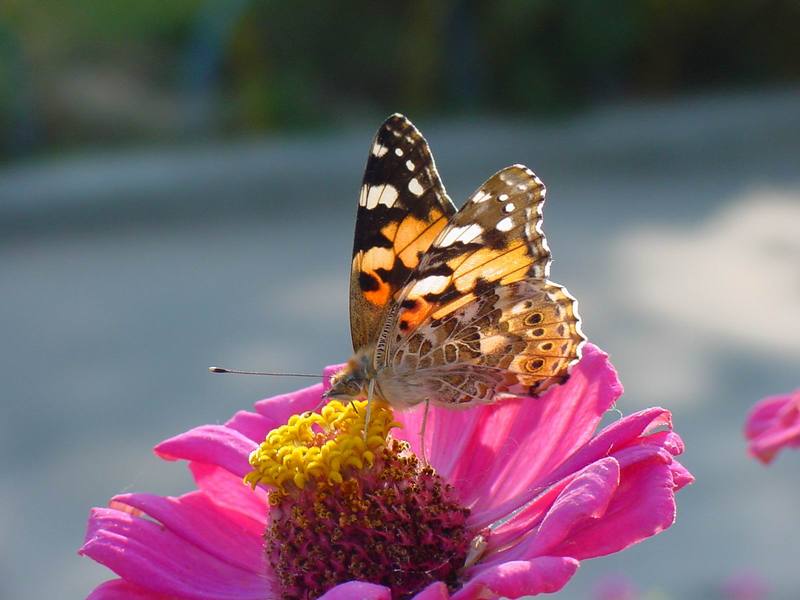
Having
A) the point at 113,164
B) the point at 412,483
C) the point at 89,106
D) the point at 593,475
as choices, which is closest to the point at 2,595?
the point at 412,483

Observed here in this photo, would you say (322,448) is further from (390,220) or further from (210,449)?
(390,220)

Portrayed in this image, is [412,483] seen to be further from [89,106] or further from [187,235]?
[89,106]

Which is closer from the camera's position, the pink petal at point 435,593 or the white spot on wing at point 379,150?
the pink petal at point 435,593

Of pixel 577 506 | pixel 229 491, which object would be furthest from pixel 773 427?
pixel 229 491

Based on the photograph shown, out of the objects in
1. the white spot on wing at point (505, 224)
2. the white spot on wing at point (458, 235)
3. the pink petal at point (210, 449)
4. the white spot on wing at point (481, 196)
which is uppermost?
the white spot on wing at point (481, 196)

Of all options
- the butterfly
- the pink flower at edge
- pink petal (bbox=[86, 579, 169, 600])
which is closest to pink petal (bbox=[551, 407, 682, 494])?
the pink flower at edge

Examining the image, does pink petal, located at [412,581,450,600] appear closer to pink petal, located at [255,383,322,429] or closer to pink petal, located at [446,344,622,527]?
pink petal, located at [446,344,622,527]

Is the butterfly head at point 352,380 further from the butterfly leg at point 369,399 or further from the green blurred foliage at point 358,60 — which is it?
the green blurred foliage at point 358,60

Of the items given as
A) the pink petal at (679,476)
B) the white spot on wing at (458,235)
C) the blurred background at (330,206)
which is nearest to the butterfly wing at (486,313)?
the white spot on wing at (458,235)
